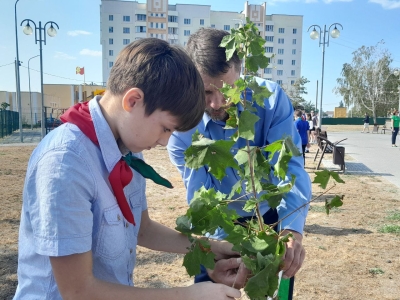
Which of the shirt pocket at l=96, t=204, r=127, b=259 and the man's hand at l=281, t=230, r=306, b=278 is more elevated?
the shirt pocket at l=96, t=204, r=127, b=259

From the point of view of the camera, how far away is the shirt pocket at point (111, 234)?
3.91 feet

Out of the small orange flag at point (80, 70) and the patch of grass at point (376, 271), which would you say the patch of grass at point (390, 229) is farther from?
the small orange flag at point (80, 70)

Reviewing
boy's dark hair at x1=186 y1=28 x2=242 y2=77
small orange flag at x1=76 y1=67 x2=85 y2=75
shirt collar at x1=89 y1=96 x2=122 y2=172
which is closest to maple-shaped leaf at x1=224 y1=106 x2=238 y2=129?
shirt collar at x1=89 y1=96 x2=122 y2=172

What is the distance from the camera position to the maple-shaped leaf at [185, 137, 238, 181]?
1.21 m

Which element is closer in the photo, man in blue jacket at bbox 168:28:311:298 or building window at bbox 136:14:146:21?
man in blue jacket at bbox 168:28:311:298

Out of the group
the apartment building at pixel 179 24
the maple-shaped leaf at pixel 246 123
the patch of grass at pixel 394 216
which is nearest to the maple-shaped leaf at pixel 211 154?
the maple-shaped leaf at pixel 246 123

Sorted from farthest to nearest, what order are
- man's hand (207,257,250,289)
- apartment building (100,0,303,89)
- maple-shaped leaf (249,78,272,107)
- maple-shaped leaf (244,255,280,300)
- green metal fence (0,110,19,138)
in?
apartment building (100,0,303,89)
green metal fence (0,110,19,138)
man's hand (207,257,250,289)
maple-shaped leaf (249,78,272,107)
maple-shaped leaf (244,255,280,300)

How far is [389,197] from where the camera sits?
740 centimetres

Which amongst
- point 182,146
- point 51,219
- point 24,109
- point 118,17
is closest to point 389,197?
point 182,146

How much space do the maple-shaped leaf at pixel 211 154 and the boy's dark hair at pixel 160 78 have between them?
0.10 meters

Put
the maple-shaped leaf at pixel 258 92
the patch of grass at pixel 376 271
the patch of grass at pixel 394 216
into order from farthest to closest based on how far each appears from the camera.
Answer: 1. the patch of grass at pixel 394 216
2. the patch of grass at pixel 376 271
3. the maple-shaped leaf at pixel 258 92

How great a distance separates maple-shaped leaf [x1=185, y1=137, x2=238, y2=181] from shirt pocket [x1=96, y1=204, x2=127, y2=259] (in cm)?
28

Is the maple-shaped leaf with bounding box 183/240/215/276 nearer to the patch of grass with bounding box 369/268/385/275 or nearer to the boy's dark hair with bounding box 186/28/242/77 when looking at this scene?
the boy's dark hair with bounding box 186/28/242/77

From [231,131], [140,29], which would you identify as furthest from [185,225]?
[140,29]
